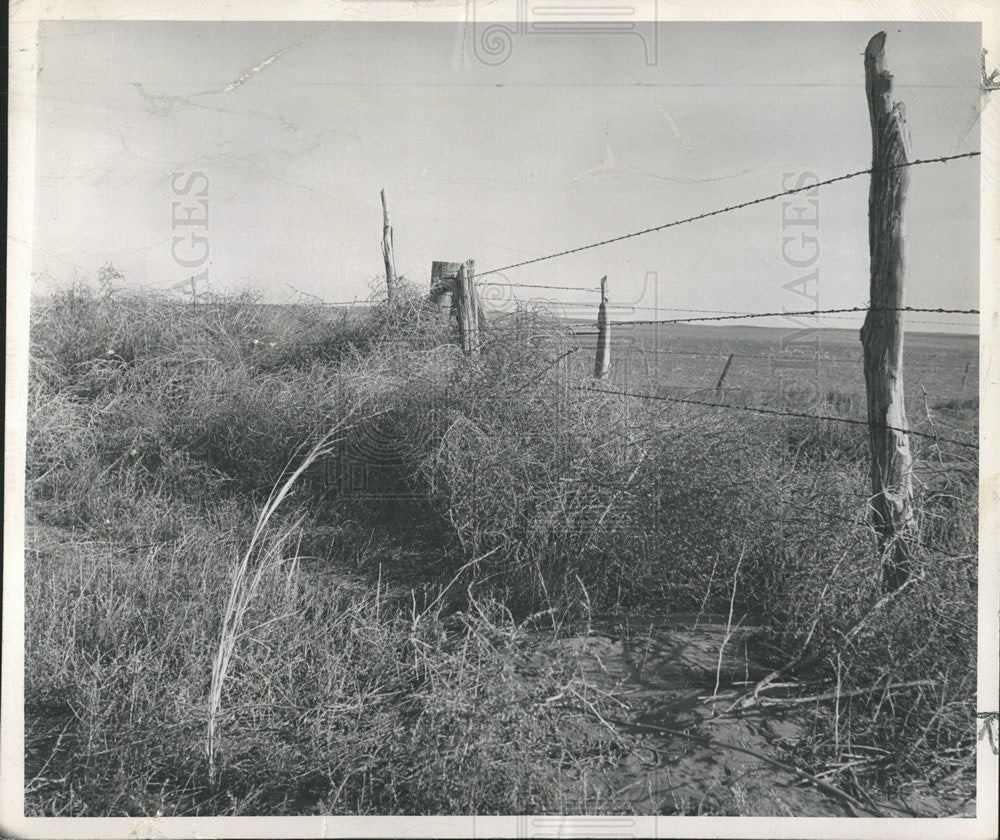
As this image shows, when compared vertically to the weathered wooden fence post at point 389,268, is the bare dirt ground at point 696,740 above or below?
below

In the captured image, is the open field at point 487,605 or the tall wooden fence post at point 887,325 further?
the tall wooden fence post at point 887,325

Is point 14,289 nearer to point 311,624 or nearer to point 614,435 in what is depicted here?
point 311,624

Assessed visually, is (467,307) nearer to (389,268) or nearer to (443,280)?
(443,280)

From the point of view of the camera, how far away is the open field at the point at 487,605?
2213mm

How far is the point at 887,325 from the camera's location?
8.25ft

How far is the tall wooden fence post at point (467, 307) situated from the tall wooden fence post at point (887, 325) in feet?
7.24

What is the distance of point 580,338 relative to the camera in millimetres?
4203

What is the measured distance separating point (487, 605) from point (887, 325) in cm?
180

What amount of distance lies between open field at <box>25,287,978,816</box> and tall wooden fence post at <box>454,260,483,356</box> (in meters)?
0.11

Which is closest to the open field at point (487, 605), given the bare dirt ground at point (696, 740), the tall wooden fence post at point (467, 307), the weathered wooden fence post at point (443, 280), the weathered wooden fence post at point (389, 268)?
the bare dirt ground at point (696, 740)

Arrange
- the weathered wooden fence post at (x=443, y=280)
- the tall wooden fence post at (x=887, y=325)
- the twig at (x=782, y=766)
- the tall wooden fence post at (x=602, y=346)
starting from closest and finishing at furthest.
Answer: the twig at (x=782, y=766) → the tall wooden fence post at (x=887, y=325) → the tall wooden fence post at (x=602, y=346) → the weathered wooden fence post at (x=443, y=280)

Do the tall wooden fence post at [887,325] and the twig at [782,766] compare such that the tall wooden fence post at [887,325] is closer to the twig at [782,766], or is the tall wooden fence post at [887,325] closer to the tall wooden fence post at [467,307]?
the twig at [782,766]

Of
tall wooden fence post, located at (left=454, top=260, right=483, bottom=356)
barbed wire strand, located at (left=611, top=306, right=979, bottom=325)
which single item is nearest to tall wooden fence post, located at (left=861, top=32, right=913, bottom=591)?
barbed wire strand, located at (left=611, top=306, right=979, bottom=325)

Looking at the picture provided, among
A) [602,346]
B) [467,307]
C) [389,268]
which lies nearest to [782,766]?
[602,346]
